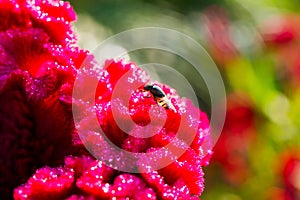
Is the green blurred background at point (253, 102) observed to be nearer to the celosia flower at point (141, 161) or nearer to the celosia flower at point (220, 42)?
the celosia flower at point (220, 42)

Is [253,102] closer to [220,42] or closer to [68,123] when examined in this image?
[220,42]

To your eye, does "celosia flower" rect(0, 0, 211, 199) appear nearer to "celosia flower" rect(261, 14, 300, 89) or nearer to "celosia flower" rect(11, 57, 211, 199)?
"celosia flower" rect(11, 57, 211, 199)

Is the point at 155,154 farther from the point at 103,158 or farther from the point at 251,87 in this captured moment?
the point at 251,87

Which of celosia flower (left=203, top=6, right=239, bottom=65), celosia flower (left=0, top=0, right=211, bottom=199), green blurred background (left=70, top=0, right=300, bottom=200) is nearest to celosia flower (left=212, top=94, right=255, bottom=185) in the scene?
green blurred background (left=70, top=0, right=300, bottom=200)

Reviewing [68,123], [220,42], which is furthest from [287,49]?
[68,123]

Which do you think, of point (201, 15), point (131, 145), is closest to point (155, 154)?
point (131, 145)
